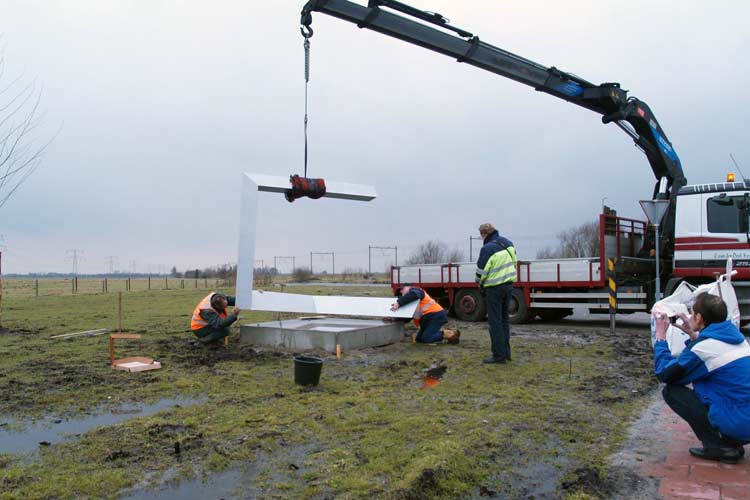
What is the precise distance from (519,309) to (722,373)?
10.4 meters

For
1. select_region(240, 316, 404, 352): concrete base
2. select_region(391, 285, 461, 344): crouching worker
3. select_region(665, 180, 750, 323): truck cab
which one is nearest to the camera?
select_region(240, 316, 404, 352): concrete base

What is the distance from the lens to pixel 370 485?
365 cm

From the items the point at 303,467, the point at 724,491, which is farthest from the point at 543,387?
the point at 303,467

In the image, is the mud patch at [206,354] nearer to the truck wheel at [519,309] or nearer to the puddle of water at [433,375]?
the puddle of water at [433,375]

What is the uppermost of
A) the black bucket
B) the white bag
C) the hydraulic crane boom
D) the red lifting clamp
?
the hydraulic crane boom

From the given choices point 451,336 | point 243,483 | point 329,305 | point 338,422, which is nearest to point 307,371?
point 338,422

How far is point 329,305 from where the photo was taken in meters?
10.3

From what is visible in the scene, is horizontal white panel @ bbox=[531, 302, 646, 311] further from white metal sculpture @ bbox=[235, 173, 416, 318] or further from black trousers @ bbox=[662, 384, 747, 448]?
black trousers @ bbox=[662, 384, 747, 448]

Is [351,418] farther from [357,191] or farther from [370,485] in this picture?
[357,191]

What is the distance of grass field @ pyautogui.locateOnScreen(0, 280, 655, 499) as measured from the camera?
149 inches

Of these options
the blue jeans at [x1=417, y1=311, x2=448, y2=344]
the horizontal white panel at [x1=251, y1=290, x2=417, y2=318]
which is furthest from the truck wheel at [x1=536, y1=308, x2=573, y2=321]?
the horizontal white panel at [x1=251, y1=290, x2=417, y2=318]

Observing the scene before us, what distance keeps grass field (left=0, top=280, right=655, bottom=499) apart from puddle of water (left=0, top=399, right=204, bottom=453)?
196mm

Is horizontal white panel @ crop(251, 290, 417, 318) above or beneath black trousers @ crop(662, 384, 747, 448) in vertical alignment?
above

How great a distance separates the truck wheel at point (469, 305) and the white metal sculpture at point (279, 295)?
5099mm
